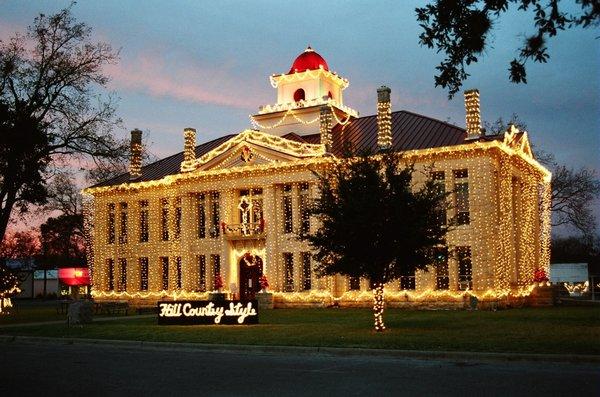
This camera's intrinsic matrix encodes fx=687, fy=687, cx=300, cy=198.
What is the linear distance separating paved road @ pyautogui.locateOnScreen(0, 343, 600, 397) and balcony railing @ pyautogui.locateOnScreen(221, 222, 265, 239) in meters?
24.3

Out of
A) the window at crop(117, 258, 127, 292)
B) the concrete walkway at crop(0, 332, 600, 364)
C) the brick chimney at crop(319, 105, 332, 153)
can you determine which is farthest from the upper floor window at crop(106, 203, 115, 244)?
the concrete walkway at crop(0, 332, 600, 364)

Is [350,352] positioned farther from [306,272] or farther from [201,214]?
[201,214]

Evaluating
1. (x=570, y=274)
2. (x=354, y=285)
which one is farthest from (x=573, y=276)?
(x=354, y=285)

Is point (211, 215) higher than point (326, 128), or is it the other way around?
point (326, 128)

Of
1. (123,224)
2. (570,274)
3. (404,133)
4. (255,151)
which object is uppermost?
(404,133)

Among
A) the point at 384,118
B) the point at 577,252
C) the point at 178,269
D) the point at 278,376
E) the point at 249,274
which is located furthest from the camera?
the point at 577,252

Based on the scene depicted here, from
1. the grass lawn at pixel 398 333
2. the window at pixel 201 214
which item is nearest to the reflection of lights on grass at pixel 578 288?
the grass lawn at pixel 398 333

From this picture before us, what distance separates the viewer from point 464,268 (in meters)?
35.8

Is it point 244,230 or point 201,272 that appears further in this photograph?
point 201,272

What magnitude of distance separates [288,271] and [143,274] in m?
12.2

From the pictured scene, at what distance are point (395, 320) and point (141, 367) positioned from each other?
566 inches

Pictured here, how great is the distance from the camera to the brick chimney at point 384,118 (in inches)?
1489

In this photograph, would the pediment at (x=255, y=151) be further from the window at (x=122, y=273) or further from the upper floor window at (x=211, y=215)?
the window at (x=122, y=273)

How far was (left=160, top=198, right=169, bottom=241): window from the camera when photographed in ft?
153
